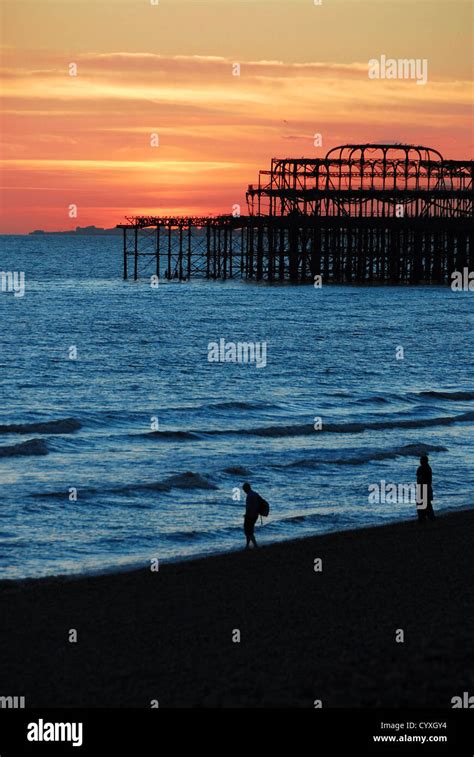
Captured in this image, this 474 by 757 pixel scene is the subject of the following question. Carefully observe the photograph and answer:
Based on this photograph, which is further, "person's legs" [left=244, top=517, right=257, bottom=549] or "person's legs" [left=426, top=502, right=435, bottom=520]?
"person's legs" [left=426, top=502, right=435, bottom=520]

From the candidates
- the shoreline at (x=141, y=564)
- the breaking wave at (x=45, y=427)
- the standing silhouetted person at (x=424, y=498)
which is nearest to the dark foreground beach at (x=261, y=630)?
the shoreline at (x=141, y=564)

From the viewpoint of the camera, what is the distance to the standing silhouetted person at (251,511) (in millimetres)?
18344

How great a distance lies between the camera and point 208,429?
104ft

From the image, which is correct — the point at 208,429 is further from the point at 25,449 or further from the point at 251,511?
the point at 251,511

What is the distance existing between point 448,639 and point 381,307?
212 feet

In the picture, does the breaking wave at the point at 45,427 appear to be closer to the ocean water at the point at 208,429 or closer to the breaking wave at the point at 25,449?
the ocean water at the point at 208,429

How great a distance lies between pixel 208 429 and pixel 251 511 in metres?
13.2

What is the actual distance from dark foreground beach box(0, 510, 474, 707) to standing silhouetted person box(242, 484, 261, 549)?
0.33 m

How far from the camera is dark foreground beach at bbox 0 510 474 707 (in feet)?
35.2

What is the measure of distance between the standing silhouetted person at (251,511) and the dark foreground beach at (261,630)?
33 centimetres

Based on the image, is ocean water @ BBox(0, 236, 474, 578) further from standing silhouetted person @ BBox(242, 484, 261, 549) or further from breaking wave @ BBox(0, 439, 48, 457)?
standing silhouetted person @ BBox(242, 484, 261, 549)

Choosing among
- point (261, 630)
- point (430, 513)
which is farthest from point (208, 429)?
point (261, 630)

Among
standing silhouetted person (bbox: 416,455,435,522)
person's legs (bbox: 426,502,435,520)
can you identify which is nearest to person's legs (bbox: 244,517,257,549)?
standing silhouetted person (bbox: 416,455,435,522)

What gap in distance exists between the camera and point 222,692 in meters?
10.7
